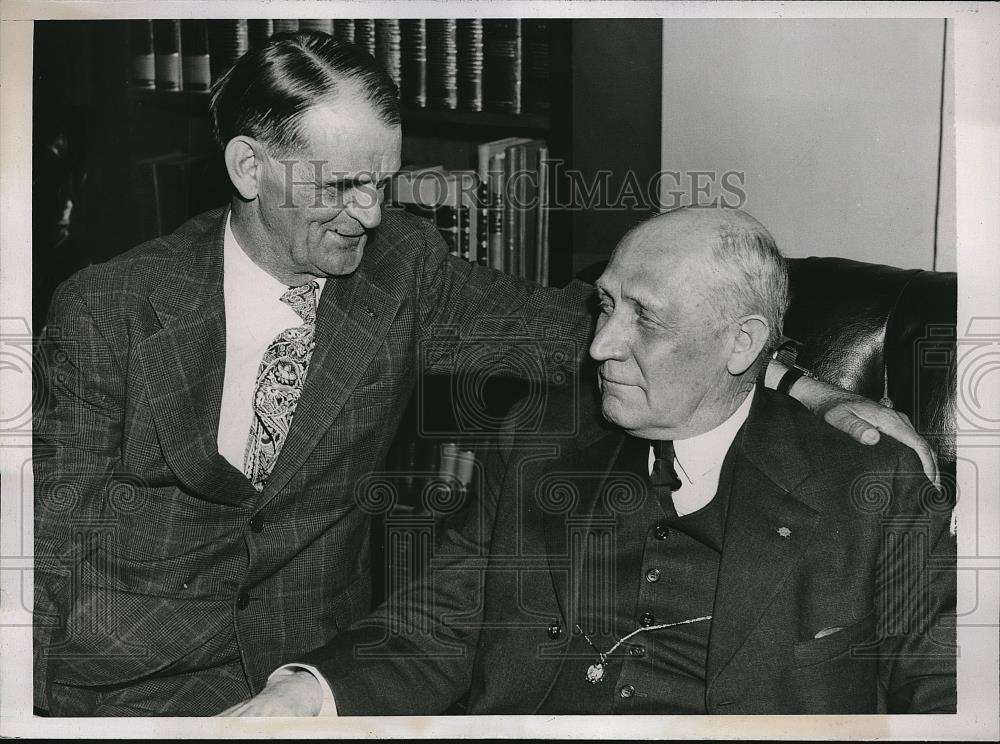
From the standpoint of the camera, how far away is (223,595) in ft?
6.07

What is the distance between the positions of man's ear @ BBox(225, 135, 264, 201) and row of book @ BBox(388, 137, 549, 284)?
527mm

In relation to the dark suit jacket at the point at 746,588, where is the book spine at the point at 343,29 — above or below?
above

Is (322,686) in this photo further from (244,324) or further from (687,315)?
(687,315)

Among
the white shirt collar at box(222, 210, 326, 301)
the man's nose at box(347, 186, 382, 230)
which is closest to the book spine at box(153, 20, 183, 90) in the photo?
the white shirt collar at box(222, 210, 326, 301)

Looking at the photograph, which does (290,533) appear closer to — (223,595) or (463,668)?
(223,595)

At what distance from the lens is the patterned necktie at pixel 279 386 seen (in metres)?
1.83

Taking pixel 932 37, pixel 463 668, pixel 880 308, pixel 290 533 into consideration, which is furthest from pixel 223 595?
pixel 932 37

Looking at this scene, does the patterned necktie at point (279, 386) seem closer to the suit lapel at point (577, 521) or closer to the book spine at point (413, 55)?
the suit lapel at point (577, 521)

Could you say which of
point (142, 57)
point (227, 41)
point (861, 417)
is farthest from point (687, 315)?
point (142, 57)

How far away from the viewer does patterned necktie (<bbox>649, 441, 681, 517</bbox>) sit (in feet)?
5.55

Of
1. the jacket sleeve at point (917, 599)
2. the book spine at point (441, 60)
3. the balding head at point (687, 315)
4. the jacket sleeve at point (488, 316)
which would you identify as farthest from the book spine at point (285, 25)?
the jacket sleeve at point (917, 599)

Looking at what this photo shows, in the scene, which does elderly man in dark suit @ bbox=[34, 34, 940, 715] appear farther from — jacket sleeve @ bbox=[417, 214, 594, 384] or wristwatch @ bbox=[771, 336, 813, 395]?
wristwatch @ bbox=[771, 336, 813, 395]

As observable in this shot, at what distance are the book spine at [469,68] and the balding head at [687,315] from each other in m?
0.81

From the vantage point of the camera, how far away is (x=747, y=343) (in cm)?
165
